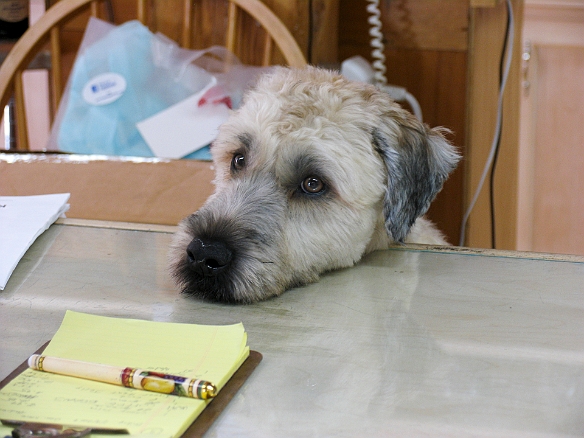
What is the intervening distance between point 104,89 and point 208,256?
0.98 meters

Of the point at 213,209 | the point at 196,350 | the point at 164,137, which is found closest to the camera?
the point at 196,350

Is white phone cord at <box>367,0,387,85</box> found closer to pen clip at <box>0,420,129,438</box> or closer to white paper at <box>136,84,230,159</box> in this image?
white paper at <box>136,84,230,159</box>

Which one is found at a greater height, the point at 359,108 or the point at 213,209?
the point at 359,108

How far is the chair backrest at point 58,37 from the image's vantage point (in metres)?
1.70

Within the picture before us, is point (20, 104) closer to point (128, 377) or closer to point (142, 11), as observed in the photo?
point (142, 11)

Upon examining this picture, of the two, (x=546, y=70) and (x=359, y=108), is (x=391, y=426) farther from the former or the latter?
(x=546, y=70)

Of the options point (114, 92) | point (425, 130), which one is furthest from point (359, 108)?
point (114, 92)

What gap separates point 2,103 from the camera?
72.6 inches

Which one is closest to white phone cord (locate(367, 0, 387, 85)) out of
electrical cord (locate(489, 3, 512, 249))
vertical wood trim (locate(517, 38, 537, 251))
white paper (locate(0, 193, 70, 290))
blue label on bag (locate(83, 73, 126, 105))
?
electrical cord (locate(489, 3, 512, 249))

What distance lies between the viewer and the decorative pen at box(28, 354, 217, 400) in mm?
636

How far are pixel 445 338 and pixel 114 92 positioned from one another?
1262mm

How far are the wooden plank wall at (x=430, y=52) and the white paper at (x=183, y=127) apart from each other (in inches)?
28.9

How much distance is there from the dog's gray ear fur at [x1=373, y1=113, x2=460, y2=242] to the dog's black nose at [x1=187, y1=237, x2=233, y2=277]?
29cm

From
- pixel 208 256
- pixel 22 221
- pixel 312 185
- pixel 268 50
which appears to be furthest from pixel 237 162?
pixel 268 50
